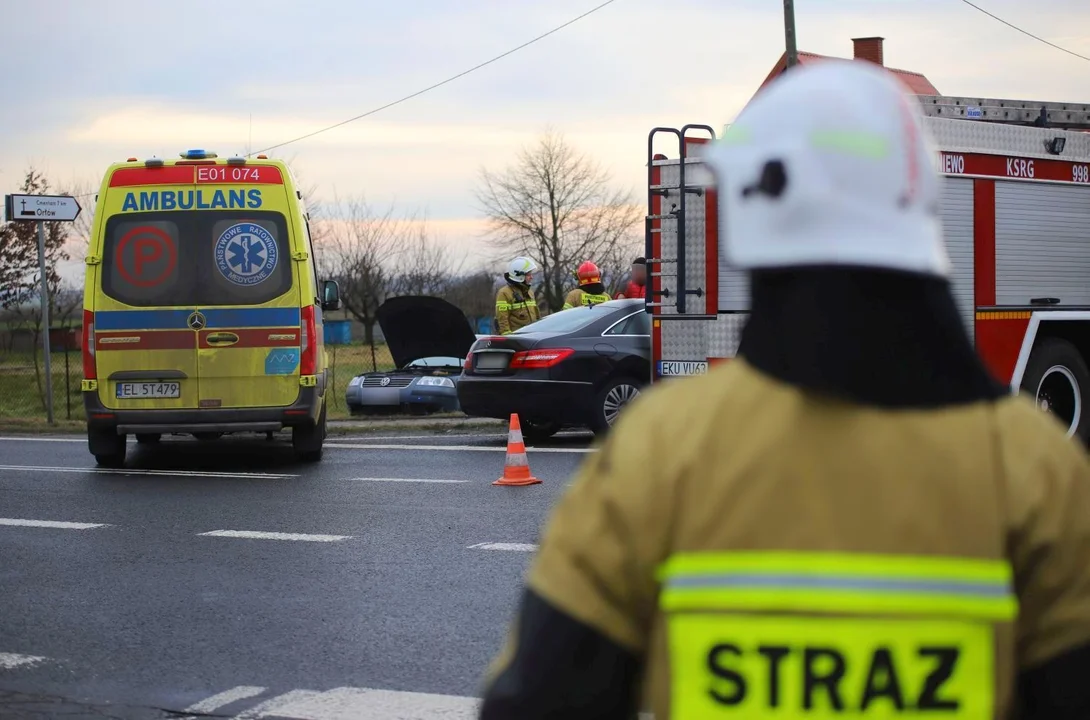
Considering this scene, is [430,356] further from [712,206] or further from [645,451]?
[645,451]

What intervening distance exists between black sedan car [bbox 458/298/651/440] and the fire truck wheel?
3.71 m

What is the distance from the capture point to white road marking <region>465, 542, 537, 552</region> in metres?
7.92

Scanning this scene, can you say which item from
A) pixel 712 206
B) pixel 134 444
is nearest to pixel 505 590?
pixel 712 206

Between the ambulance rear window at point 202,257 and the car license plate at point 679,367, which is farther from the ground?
the ambulance rear window at point 202,257

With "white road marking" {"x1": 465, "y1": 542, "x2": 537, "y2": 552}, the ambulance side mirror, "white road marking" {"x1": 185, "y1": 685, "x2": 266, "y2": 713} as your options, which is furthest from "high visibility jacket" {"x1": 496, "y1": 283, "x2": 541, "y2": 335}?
"white road marking" {"x1": 185, "y1": 685, "x2": 266, "y2": 713}

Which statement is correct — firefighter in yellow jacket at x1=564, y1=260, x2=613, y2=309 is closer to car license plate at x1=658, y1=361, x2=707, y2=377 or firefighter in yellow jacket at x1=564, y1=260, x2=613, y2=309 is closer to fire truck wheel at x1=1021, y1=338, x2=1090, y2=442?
car license plate at x1=658, y1=361, x2=707, y2=377

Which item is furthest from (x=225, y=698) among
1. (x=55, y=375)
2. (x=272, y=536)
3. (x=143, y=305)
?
(x=55, y=375)

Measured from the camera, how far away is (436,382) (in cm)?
1762

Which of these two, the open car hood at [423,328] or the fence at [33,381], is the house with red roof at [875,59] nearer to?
the open car hood at [423,328]

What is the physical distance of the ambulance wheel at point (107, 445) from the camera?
12664 millimetres

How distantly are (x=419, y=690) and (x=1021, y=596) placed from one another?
3.93 m

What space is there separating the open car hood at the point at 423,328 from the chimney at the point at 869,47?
581 centimetres

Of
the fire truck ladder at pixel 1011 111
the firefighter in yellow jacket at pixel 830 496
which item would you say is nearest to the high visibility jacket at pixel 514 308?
the fire truck ladder at pixel 1011 111

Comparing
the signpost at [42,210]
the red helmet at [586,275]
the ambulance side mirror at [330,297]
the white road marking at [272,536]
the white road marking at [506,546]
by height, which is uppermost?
the signpost at [42,210]
